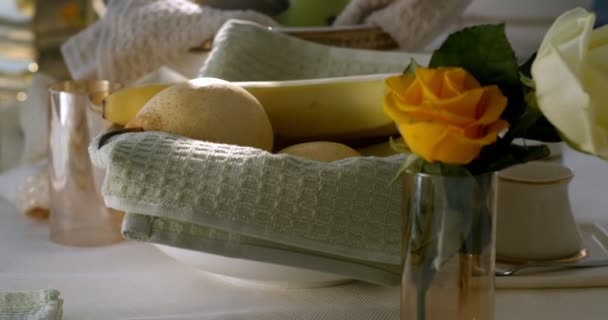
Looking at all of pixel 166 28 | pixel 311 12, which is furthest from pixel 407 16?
pixel 166 28

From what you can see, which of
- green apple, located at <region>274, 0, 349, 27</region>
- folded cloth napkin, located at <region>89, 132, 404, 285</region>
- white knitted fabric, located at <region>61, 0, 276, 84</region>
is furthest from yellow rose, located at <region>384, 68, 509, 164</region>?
green apple, located at <region>274, 0, 349, 27</region>

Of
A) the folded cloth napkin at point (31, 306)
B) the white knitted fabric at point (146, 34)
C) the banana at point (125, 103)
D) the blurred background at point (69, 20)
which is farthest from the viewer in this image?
the blurred background at point (69, 20)

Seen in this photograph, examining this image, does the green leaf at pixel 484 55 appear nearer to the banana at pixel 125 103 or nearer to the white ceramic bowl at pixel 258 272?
the white ceramic bowl at pixel 258 272

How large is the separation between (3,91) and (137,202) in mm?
1169

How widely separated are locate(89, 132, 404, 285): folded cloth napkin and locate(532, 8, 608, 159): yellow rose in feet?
0.59

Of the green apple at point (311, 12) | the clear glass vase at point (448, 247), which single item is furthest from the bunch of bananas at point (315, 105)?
the green apple at point (311, 12)

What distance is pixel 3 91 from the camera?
1534 millimetres

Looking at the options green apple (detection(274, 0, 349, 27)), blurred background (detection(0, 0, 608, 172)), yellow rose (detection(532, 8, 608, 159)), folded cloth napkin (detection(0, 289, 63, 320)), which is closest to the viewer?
yellow rose (detection(532, 8, 608, 159))

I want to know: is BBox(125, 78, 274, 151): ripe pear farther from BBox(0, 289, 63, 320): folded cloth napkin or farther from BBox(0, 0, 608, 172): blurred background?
BBox(0, 0, 608, 172): blurred background

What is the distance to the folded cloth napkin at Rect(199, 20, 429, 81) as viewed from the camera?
2.47 ft

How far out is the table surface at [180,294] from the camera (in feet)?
1.72

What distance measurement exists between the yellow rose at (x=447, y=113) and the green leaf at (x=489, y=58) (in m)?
0.01

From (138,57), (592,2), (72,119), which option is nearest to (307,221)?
(72,119)

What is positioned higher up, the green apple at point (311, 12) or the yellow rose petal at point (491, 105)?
the yellow rose petal at point (491, 105)
